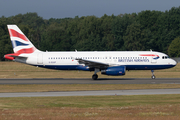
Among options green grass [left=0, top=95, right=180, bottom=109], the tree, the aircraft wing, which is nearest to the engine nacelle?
the aircraft wing

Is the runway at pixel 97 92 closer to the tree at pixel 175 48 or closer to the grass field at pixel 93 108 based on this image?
the grass field at pixel 93 108

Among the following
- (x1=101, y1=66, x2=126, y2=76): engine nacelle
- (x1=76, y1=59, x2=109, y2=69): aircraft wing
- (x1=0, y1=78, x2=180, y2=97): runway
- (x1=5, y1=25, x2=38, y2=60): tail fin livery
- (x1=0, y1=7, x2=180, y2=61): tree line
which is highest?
(x1=0, y1=7, x2=180, y2=61): tree line

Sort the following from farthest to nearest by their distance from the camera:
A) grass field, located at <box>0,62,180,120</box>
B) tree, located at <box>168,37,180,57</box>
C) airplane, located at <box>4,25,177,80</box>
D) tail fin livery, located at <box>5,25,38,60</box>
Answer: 1. tree, located at <box>168,37,180,57</box>
2. tail fin livery, located at <box>5,25,38,60</box>
3. airplane, located at <box>4,25,177,80</box>
4. grass field, located at <box>0,62,180,120</box>

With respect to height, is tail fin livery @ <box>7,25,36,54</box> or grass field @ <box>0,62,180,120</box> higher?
tail fin livery @ <box>7,25,36,54</box>

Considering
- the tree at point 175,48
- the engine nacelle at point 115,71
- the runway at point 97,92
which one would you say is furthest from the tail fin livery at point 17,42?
the tree at point 175,48

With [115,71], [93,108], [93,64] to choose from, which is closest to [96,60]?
[93,64]

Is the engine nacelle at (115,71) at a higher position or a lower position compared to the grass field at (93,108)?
higher

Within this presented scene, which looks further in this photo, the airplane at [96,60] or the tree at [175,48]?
the tree at [175,48]

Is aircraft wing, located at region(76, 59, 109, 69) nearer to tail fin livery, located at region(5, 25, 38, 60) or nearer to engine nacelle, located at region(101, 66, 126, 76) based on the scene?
engine nacelle, located at region(101, 66, 126, 76)

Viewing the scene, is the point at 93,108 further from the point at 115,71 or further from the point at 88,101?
the point at 115,71

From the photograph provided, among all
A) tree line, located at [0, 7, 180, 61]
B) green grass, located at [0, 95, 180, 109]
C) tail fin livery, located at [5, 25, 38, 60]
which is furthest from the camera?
tree line, located at [0, 7, 180, 61]

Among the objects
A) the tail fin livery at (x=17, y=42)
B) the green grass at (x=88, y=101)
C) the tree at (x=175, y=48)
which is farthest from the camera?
the tree at (x=175, y=48)

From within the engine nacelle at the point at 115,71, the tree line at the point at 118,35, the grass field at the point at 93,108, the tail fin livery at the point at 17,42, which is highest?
the tree line at the point at 118,35

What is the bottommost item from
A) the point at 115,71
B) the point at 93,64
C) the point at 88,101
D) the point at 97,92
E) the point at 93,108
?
the point at 93,108
